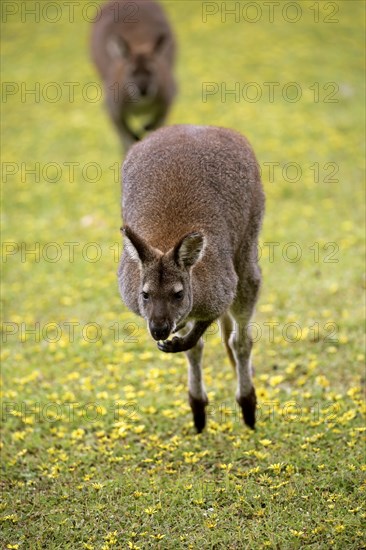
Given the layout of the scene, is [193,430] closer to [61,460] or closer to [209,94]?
[61,460]

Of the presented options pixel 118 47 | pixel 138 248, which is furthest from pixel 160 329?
pixel 118 47

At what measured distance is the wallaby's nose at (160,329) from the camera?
16.3 feet

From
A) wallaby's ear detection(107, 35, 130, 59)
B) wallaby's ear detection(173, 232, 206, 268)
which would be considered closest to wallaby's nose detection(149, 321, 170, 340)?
wallaby's ear detection(173, 232, 206, 268)

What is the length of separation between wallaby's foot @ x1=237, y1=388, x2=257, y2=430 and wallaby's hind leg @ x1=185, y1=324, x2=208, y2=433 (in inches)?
11.9

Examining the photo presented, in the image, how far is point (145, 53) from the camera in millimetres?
12641

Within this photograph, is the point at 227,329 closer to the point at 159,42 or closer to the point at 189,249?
the point at 189,249

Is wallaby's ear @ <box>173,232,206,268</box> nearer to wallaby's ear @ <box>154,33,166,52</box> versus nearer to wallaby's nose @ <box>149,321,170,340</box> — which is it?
wallaby's nose @ <box>149,321,170,340</box>

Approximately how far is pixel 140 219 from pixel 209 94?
36.0ft

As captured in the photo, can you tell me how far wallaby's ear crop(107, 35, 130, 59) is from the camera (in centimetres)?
1256

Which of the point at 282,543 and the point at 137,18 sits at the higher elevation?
the point at 137,18

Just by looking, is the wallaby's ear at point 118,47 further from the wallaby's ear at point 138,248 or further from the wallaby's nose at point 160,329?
the wallaby's nose at point 160,329

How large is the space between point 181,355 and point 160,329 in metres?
3.06

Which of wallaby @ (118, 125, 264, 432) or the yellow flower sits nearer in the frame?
wallaby @ (118, 125, 264, 432)

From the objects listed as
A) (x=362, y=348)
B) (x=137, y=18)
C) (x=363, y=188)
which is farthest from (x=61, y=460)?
(x=137, y=18)
